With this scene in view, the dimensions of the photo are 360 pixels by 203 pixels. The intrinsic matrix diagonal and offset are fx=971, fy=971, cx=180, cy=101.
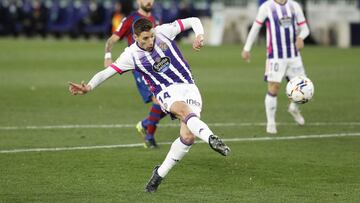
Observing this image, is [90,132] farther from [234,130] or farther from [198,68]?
[198,68]

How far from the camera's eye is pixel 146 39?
35.6ft

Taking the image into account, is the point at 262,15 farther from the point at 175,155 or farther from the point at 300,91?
the point at 175,155

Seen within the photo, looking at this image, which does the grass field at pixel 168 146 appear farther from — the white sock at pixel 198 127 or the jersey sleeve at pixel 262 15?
the jersey sleeve at pixel 262 15

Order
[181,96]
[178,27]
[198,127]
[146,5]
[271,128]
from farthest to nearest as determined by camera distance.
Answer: [271,128], [146,5], [178,27], [181,96], [198,127]

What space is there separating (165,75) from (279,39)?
211 inches

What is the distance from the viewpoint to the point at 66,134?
50.3 feet

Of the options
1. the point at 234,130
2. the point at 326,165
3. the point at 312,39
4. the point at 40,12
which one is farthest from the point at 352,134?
the point at 40,12

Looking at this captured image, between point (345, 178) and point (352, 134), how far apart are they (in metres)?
4.12

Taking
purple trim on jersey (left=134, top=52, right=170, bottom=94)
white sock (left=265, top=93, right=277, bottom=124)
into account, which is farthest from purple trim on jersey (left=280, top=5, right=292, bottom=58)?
purple trim on jersey (left=134, top=52, right=170, bottom=94)

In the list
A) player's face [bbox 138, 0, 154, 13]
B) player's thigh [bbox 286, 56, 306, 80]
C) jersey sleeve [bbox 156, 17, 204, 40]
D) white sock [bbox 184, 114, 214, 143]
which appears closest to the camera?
white sock [bbox 184, 114, 214, 143]

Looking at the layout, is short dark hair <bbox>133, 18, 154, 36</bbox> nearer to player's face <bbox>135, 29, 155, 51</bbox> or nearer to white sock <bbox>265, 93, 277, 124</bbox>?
player's face <bbox>135, 29, 155, 51</bbox>

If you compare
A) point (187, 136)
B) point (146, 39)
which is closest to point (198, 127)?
point (187, 136)

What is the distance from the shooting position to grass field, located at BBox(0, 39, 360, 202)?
1066cm

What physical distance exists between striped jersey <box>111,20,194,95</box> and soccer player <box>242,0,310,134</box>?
16.1 ft
